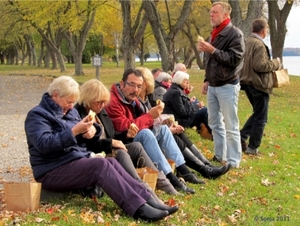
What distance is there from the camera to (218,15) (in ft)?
21.7

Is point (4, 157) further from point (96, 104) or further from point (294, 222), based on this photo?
point (294, 222)

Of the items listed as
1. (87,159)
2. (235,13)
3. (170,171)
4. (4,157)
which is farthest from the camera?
(235,13)

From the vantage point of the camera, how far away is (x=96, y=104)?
5133 mm

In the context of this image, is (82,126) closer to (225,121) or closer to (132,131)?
(132,131)

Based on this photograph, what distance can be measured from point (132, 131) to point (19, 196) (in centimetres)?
162

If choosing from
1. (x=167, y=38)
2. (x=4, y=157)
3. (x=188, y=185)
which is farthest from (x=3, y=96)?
(x=188, y=185)

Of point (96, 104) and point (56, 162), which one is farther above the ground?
point (96, 104)

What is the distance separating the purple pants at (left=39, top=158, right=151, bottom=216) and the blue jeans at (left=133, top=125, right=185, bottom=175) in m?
1.01

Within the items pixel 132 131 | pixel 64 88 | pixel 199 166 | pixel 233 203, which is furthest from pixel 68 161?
pixel 199 166

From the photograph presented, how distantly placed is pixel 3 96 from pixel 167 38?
8.14m

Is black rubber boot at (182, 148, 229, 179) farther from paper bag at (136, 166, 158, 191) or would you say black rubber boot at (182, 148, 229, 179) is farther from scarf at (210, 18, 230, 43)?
scarf at (210, 18, 230, 43)

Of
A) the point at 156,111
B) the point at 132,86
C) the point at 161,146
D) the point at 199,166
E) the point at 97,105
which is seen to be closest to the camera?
the point at 97,105

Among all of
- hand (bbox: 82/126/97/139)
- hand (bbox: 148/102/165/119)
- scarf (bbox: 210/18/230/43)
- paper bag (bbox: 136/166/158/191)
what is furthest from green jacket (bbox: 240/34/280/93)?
hand (bbox: 82/126/97/139)

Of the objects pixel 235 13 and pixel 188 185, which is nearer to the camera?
pixel 188 185
